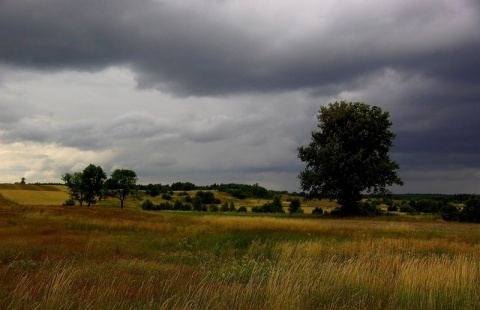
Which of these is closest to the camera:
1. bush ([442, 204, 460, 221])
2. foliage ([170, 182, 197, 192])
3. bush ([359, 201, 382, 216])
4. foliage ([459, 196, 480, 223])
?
foliage ([459, 196, 480, 223])

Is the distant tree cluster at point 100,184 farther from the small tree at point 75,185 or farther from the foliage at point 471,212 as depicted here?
the foliage at point 471,212

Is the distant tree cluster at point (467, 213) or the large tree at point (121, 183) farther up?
the large tree at point (121, 183)

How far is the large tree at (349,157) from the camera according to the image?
4816cm

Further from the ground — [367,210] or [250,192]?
[250,192]

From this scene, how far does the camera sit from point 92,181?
328 ft

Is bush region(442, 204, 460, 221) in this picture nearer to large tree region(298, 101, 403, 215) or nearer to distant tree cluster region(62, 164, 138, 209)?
large tree region(298, 101, 403, 215)

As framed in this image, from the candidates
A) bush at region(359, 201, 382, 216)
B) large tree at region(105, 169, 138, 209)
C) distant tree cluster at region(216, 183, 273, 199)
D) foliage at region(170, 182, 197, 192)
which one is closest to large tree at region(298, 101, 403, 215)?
bush at region(359, 201, 382, 216)

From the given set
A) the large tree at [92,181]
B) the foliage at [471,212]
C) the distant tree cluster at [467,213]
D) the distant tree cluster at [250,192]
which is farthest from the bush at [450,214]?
the distant tree cluster at [250,192]

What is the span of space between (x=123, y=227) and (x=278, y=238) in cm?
1362

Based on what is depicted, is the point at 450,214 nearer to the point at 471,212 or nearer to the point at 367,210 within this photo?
the point at 471,212

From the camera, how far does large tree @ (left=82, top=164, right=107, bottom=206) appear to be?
324 ft

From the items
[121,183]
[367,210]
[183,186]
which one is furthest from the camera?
[183,186]

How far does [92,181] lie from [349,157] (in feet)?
230

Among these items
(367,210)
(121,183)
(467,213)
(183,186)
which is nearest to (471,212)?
(467,213)
